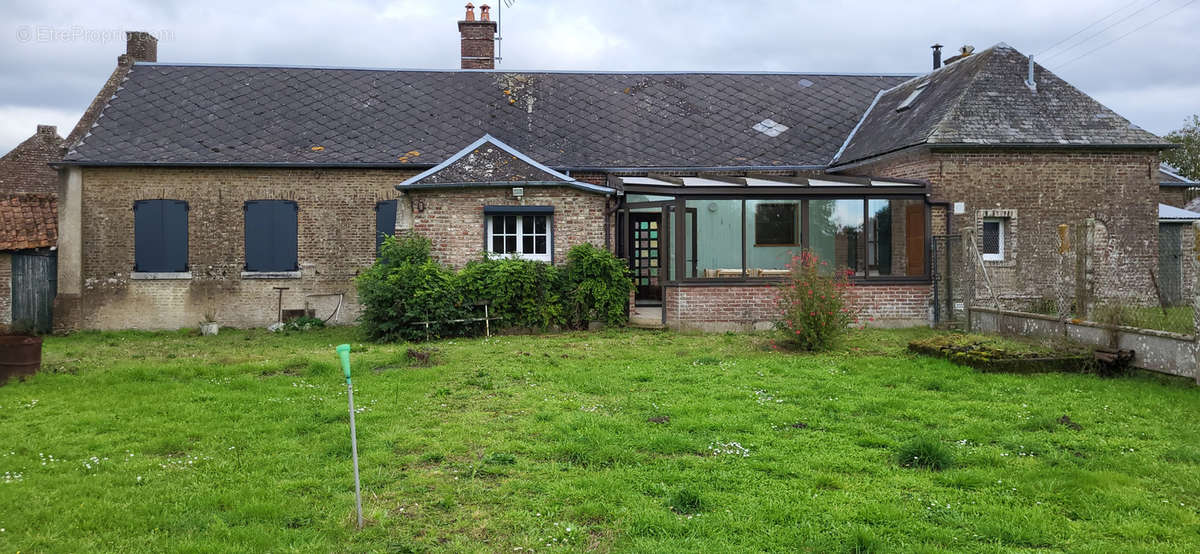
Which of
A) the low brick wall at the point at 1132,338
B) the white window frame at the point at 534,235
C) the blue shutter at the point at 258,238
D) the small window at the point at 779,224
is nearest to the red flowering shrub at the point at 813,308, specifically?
the low brick wall at the point at 1132,338

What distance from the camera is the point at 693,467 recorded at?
578 cm

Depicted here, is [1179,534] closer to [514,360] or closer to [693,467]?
[693,467]

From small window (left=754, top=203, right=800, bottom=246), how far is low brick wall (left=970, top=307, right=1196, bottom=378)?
429 cm

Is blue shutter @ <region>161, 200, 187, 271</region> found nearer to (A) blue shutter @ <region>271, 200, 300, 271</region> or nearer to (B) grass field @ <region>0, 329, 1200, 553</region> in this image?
(A) blue shutter @ <region>271, 200, 300, 271</region>

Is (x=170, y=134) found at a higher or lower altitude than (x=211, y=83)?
lower

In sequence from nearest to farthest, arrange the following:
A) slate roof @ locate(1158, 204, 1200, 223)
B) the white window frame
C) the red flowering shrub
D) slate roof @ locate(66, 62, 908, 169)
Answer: the red flowering shrub
the white window frame
slate roof @ locate(66, 62, 908, 169)
slate roof @ locate(1158, 204, 1200, 223)

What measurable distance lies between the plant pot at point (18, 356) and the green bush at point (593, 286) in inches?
306

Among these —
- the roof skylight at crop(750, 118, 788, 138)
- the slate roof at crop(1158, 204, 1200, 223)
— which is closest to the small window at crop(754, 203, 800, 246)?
the roof skylight at crop(750, 118, 788, 138)

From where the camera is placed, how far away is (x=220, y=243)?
1756 centimetres

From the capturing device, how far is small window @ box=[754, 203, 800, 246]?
15.1 metres

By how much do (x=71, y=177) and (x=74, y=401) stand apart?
11.0 m

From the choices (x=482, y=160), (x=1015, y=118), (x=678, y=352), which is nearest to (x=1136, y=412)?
(x=678, y=352)

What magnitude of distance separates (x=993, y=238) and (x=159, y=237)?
1658 centimetres

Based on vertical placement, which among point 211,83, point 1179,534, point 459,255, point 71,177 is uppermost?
point 211,83
